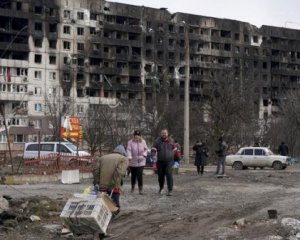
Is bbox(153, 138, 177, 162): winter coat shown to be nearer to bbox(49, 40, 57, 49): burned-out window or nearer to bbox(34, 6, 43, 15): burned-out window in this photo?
bbox(34, 6, 43, 15): burned-out window

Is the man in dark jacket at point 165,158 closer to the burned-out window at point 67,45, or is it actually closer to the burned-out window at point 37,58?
the burned-out window at point 37,58

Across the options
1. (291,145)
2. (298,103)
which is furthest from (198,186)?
(298,103)

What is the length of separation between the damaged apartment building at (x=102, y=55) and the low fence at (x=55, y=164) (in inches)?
2157

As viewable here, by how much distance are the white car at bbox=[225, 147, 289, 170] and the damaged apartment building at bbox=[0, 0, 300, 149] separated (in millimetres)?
44490

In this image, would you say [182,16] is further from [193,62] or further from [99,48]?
[99,48]

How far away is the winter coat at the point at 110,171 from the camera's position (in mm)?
13625

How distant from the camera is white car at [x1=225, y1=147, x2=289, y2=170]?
45.9 metres

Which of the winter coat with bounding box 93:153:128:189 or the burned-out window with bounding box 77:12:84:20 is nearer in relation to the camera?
the winter coat with bounding box 93:153:128:189

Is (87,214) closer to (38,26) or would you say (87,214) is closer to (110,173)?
(110,173)

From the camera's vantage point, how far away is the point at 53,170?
30.5m

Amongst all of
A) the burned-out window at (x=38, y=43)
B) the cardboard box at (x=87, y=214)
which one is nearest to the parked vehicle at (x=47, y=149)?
the cardboard box at (x=87, y=214)

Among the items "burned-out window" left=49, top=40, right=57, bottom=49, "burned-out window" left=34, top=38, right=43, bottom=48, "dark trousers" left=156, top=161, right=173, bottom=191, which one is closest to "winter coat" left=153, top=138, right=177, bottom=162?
"dark trousers" left=156, top=161, right=173, bottom=191

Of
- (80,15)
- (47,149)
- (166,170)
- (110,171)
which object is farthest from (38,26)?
(110,171)

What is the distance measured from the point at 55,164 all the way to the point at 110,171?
58.4 ft
